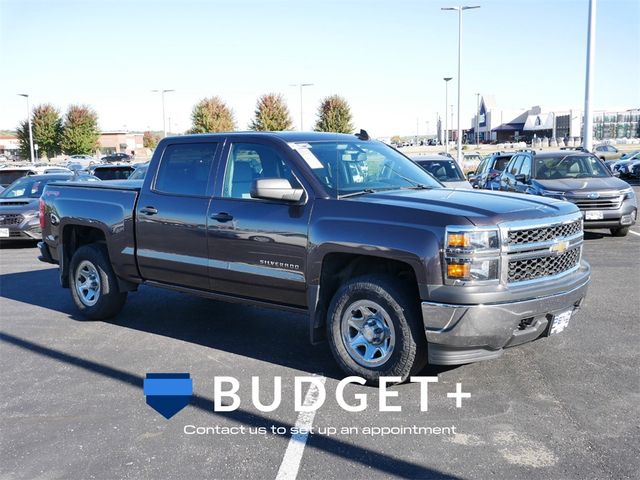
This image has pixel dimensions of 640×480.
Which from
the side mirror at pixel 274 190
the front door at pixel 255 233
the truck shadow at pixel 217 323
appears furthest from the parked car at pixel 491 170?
the side mirror at pixel 274 190

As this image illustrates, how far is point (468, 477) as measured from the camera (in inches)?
141

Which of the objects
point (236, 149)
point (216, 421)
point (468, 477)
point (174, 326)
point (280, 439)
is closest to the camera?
point (468, 477)

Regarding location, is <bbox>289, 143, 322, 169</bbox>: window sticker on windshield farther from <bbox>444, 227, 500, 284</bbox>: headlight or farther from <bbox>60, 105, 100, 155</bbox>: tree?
<bbox>60, 105, 100, 155</bbox>: tree

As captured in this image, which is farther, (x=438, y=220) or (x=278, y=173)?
(x=278, y=173)

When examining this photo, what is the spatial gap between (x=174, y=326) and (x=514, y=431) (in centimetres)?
388

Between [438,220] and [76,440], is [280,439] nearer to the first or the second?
[76,440]

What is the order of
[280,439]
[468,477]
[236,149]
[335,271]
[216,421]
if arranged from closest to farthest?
[468,477] → [280,439] → [216,421] → [335,271] → [236,149]

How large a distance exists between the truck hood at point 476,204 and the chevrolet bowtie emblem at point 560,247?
0.72 feet

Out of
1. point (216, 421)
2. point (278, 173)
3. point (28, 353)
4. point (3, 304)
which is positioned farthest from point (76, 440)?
point (3, 304)

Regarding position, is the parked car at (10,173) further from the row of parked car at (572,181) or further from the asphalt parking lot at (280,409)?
the asphalt parking lot at (280,409)

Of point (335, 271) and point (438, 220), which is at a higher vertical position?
point (438, 220)

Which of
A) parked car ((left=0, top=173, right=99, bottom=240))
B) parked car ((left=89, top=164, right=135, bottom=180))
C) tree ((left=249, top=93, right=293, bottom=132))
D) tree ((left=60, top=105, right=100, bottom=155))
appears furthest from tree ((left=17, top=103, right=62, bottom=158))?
parked car ((left=0, top=173, right=99, bottom=240))

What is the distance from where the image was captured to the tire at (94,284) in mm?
6949

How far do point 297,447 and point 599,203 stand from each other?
9.69 meters
